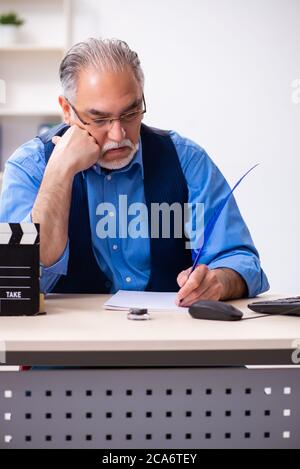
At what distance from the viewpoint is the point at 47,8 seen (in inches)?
164

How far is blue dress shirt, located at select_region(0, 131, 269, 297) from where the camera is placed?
181 cm

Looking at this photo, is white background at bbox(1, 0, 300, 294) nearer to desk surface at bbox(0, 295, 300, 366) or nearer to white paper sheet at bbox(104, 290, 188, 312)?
white paper sheet at bbox(104, 290, 188, 312)

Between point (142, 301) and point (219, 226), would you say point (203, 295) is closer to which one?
point (142, 301)

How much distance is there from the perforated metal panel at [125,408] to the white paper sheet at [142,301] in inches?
8.1

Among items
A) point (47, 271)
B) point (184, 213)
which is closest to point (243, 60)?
point (184, 213)

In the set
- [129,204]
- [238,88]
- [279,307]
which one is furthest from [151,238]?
[238,88]

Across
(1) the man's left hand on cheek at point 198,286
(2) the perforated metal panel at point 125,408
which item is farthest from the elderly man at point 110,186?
(2) the perforated metal panel at point 125,408

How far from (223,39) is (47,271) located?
119 inches

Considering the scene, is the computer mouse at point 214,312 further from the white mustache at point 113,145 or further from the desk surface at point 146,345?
the white mustache at point 113,145

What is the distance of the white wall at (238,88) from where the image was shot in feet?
14.2

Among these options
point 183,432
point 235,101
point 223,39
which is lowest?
point 183,432

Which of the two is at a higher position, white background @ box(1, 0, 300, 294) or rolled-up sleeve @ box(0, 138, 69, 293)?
white background @ box(1, 0, 300, 294)

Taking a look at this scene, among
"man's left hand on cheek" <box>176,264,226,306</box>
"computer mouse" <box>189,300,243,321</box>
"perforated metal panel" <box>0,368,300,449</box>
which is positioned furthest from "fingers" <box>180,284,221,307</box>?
"perforated metal panel" <box>0,368,300,449</box>

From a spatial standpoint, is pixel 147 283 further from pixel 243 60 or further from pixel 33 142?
pixel 243 60
